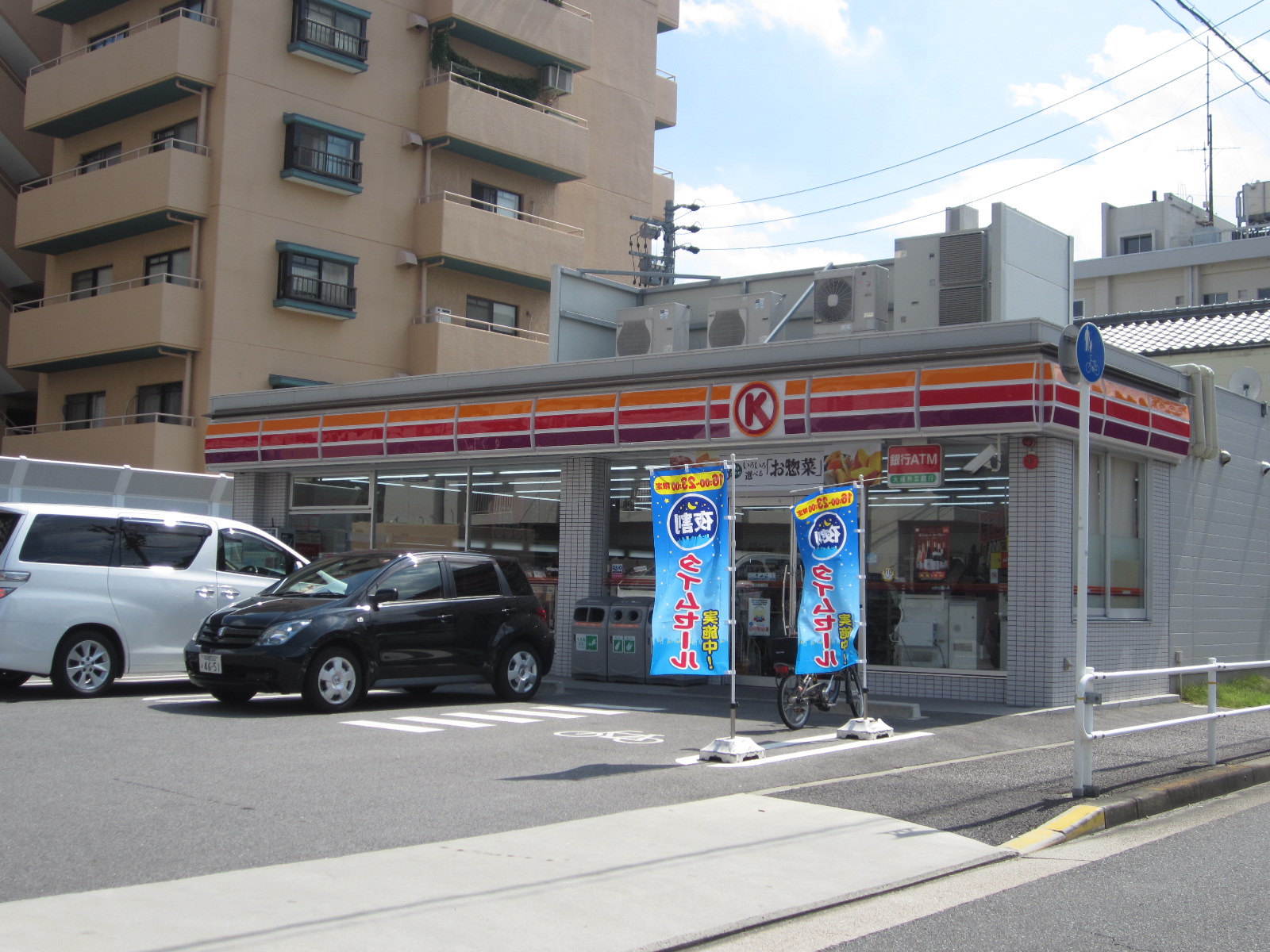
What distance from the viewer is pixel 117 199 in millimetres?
30734

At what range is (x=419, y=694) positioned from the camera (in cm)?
1478

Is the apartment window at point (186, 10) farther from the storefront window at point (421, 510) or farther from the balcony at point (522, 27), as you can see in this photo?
the storefront window at point (421, 510)

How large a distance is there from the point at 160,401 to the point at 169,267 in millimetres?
3446

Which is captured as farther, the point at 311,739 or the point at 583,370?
the point at 583,370

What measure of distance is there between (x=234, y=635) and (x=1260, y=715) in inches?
484

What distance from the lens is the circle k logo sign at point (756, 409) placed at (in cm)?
1549

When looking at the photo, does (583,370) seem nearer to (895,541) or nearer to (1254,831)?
(895,541)

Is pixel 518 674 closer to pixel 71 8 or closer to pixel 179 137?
pixel 179 137

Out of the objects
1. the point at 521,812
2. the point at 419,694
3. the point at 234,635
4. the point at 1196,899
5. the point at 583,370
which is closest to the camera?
the point at 1196,899

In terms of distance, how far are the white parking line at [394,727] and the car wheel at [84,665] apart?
3383 mm

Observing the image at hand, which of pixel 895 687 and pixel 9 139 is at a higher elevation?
pixel 9 139

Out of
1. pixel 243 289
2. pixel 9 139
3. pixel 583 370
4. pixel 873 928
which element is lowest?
pixel 873 928

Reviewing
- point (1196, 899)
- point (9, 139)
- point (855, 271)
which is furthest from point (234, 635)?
point (9, 139)

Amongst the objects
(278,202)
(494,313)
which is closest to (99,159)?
(278,202)
